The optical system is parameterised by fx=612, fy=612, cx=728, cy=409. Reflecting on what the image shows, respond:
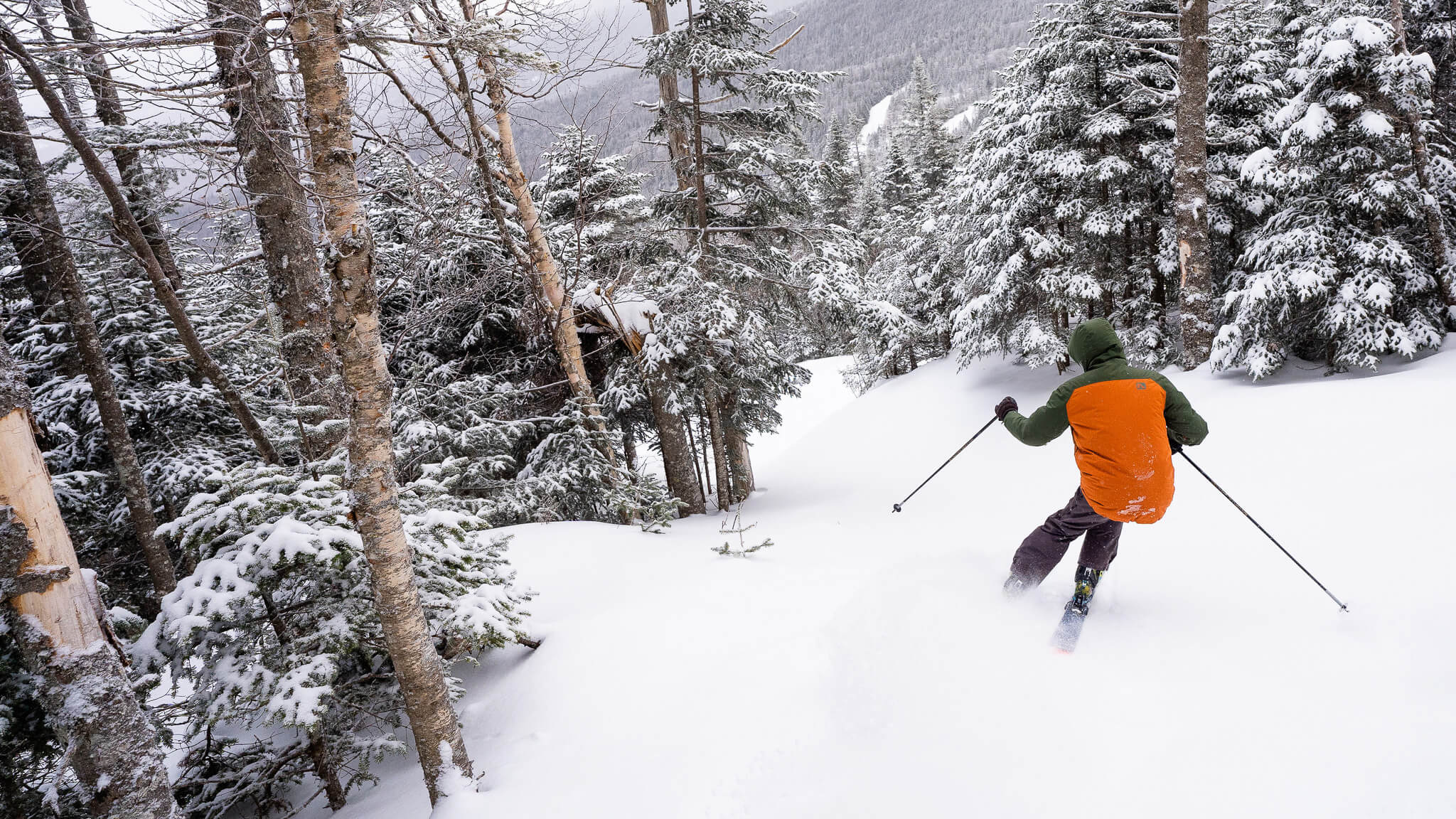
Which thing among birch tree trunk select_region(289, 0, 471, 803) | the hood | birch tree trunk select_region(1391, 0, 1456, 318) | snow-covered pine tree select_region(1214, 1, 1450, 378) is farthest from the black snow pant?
birch tree trunk select_region(1391, 0, 1456, 318)

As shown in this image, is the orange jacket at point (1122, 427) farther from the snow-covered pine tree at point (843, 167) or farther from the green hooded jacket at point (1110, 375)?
the snow-covered pine tree at point (843, 167)

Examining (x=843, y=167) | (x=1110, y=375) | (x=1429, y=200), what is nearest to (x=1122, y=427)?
(x=1110, y=375)

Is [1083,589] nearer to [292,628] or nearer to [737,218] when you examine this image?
[292,628]

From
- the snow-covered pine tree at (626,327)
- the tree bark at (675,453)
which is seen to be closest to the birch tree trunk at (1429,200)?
the snow-covered pine tree at (626,327)

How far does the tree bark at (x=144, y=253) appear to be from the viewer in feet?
12.8

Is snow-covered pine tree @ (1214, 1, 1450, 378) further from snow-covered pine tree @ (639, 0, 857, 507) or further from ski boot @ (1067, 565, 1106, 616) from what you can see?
ski boot @ (1067, 565, 1106, 616)

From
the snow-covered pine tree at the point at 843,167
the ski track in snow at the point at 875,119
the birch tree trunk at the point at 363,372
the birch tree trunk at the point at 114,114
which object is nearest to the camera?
the birch tree trunk at the point at 363,372

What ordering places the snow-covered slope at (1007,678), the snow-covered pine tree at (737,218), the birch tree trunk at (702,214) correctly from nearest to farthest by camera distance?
1. the snow-covered slope at (1007,678)
2. the snow-covered pine tree at (737,218)
3. the birch tree trunk at (702,214)

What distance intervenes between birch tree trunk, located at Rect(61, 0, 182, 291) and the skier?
16.6ft

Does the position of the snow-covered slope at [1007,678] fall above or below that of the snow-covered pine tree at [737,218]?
below

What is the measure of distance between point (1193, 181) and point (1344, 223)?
100 inches

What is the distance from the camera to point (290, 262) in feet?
13.8

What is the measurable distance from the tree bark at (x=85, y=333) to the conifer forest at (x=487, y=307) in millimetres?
37

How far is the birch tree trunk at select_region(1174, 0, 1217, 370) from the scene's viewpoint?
902 cm
